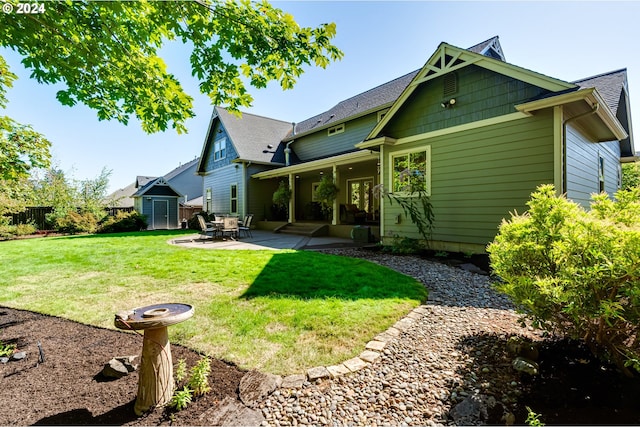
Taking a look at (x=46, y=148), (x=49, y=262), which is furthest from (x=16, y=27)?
(x=49, y=262)

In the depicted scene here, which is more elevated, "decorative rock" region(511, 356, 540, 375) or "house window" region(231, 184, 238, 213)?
"house window" region(231, 184, 238, 213)

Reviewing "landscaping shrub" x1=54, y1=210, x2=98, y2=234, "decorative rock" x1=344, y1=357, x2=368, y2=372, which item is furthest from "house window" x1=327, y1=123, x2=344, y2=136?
"landscaping shrub" x1=54, y1=210, x2=98, y2=234

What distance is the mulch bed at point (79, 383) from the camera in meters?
2.01

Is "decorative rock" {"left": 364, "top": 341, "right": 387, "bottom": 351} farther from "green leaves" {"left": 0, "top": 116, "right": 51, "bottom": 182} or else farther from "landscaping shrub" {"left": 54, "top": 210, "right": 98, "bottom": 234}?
"landscaping shrub" {"left": 54, "top": 210, "right": 98, "bottom": 234}

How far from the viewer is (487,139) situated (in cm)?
702

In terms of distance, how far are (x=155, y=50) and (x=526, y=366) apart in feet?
18.4

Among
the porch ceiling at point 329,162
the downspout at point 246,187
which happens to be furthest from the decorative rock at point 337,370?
the downspout at point 246,187

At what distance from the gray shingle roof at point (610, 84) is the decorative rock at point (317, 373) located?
965 cm

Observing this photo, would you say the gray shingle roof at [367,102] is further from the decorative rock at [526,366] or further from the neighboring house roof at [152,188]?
the neighboring house roof at [152,188]

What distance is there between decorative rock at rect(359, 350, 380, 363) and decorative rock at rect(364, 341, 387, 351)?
6 centimetres

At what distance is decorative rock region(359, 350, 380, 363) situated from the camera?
2623 mm

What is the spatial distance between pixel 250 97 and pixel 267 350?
3420mm

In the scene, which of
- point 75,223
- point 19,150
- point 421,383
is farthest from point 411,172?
point 75,223

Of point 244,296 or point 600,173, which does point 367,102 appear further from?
point 244,296
